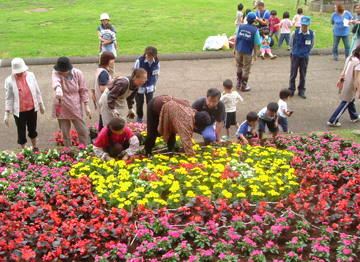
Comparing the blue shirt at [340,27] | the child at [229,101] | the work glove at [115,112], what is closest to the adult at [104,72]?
the work glove at [115,112]

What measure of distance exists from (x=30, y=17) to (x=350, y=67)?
13.5m

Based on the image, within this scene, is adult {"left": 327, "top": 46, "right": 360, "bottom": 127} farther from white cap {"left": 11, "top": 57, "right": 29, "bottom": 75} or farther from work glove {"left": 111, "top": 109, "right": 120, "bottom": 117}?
white cap {"left": 11, "top": 57, "right": 29, "bottom": 75}

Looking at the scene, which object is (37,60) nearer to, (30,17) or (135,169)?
(30,17)

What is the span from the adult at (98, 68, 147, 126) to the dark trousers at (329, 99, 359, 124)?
4306mm

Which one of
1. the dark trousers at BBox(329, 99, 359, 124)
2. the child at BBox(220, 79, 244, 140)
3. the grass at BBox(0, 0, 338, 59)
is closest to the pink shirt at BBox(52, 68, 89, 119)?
the child at BBox(220, 79, 244, 140)

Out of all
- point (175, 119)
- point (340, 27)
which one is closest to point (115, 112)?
point (175, 119)

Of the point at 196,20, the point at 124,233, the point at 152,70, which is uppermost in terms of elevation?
the point at 196,20

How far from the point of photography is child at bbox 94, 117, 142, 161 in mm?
5812

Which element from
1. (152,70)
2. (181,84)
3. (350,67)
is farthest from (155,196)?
(181,84)

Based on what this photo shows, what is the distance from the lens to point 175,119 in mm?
5508

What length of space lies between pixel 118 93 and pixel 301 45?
5.17m

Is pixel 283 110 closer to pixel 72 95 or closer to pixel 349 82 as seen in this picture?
pixel 349 82

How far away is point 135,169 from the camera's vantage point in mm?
5578

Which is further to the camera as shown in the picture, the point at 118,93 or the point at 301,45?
the point at 301,45
